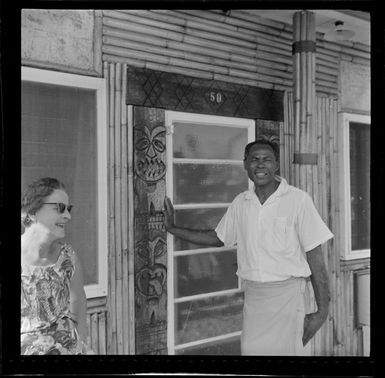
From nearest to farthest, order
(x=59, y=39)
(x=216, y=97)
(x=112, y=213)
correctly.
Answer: (x=59, y=39)
(x=112, y=213)
(x=216, y=97)

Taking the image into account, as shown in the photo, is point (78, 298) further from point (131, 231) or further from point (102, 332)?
point (131, 231)

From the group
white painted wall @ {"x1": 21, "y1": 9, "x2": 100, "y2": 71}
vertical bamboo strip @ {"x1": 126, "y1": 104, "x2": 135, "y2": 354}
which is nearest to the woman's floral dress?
vertical bamboo strip @ {"x1": 126, "y1": 104, "x2": 135, "y2": 354}

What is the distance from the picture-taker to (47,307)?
2510 millimetres

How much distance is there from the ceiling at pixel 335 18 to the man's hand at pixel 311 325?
185cm

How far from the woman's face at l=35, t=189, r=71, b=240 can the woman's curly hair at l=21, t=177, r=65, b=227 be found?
25 mm

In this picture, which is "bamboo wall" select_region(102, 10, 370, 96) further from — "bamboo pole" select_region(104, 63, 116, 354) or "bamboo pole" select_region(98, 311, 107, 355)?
"bamboo pole" select_region(98, 311, 107, 355)

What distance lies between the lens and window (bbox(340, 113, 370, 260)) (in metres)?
2.68

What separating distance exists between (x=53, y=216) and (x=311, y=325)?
183cm

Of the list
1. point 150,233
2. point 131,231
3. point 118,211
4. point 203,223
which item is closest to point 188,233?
point 203,223

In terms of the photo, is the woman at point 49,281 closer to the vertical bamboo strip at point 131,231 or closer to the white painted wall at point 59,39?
the vertical bamboo strip at point 131,231

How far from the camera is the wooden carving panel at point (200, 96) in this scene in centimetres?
255

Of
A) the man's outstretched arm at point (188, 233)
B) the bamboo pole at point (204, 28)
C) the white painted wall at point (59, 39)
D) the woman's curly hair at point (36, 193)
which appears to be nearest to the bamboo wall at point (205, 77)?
the bamboo pole at point (204, 28)

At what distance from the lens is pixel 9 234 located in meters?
2.50

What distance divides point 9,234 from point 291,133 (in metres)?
1.95
